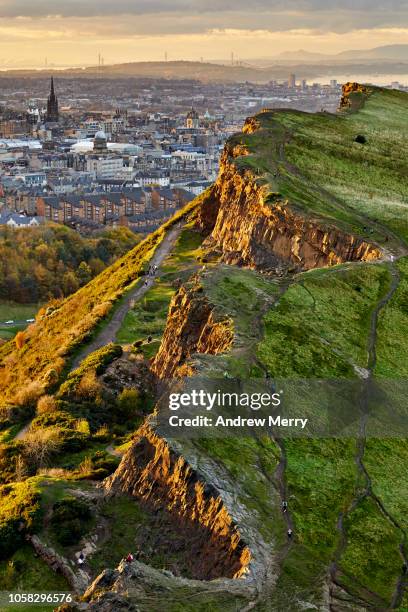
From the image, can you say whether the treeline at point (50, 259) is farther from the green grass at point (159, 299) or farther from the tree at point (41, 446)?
the tree at point (41, 446)

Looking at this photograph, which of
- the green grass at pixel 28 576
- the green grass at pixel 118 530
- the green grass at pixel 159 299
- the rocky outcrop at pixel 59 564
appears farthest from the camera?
the green grass at pixel 159 299

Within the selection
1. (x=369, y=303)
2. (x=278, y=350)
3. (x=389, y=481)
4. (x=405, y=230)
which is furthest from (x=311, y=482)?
(x=405, y=230)

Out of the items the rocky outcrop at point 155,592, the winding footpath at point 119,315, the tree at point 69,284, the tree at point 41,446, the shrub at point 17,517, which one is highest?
the rocky outcrop at point 155,592

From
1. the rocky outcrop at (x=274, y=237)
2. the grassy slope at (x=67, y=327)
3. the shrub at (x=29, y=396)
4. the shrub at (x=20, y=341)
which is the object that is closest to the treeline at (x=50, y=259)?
the grassy slope at (x=67, y=327)

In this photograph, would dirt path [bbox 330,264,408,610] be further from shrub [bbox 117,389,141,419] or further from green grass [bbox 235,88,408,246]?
green grass [bbox 235,88,408,246]

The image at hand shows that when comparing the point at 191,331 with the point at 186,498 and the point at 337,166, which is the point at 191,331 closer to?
the point at 186,498

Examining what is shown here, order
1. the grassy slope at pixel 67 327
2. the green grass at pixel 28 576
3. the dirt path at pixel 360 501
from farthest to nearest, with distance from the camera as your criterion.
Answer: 1. the grassy slope at pixel 67 327
2. the green grass at pixel 28 576
3. the dirt path at pixel 360 501

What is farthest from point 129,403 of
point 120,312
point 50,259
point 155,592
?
point 50,259
